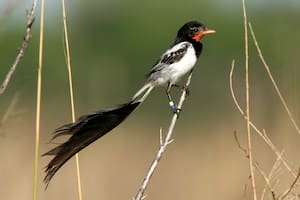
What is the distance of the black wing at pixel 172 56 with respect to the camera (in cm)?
354

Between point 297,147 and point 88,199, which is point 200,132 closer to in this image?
point 88,199

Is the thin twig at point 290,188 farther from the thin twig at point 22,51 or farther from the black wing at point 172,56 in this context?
the black wing at point 172,56

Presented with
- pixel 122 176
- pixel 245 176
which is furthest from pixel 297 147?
pixel 122 176

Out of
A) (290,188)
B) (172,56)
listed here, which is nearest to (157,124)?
(172,56)

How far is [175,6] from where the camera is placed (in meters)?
23.3

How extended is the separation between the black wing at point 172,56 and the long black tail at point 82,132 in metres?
1.32

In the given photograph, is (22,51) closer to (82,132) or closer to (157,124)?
(82,132)

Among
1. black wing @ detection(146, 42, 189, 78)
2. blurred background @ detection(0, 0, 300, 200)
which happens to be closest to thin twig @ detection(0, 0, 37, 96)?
blurred background @ detection(0, 0, 300, 200)

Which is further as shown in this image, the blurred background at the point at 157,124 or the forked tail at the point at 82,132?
the blurred background at the point at 157,124

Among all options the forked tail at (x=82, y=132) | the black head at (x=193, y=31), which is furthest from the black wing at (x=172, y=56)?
the forked tail at (x=82, y=132)

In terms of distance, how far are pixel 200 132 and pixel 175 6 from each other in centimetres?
1510

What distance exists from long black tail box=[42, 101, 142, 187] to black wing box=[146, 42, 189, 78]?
1.32 metres

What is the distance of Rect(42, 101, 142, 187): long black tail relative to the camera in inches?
81.4

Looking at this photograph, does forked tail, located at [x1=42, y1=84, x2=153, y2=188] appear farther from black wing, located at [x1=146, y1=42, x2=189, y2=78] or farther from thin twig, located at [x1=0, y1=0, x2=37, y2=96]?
black wing, located at [x1=146, y1=42, x2=189, y2=78]
